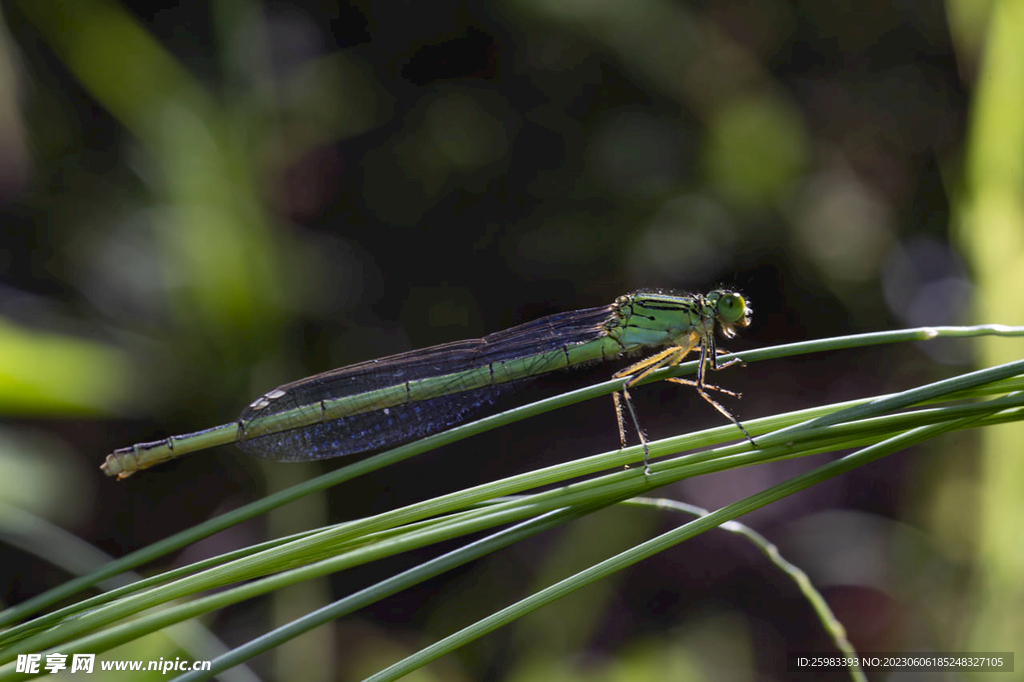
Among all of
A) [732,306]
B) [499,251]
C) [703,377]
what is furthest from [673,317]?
[499,251]

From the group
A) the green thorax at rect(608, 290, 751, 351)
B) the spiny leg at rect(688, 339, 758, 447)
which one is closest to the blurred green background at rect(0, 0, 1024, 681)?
the green thorax at rect(608, 290, 751, 351)

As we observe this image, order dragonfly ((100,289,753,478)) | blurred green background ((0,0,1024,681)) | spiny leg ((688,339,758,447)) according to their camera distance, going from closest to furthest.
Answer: spiny leg ((688,339,758,447))
dragonfly ((100,289,753,478))
blurred green background ((0,0,1024,681))

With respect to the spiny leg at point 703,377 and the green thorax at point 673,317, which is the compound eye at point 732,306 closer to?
the green thorax at point 673,317

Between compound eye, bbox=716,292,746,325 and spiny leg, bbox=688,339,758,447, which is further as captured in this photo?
compound eye, bbox=716,292,746,325

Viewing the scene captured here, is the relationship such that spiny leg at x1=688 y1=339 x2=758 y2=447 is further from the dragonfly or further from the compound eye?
the compound eye

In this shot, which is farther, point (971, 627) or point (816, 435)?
point (971, 627)

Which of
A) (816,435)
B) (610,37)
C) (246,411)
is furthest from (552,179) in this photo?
(816,435)

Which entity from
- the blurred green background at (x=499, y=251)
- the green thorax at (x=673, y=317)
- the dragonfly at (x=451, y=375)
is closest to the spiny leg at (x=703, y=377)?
the dragonfly at (x=451, y=375)

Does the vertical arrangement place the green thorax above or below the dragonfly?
above

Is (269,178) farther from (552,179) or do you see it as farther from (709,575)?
(709,575)
